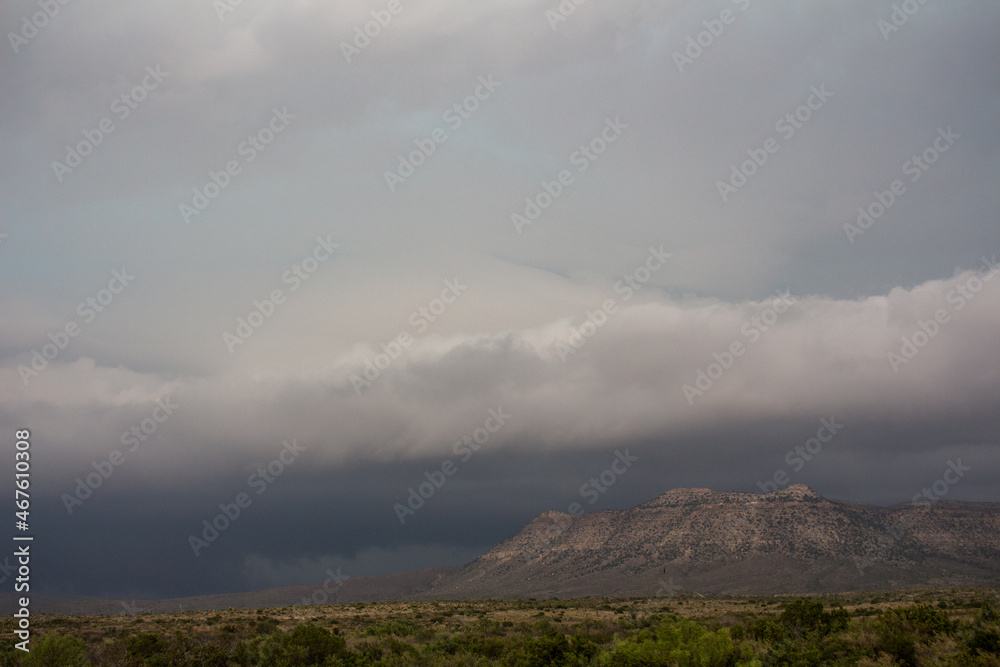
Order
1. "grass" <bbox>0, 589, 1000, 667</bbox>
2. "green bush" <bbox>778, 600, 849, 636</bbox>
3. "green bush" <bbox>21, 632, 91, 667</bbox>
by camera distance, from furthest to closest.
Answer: "green bush" <bbox>21, 632, 91, 667</bbox>
"green bush" <bbox>778, 600, 849, 636</bbox>
"grass" <bbox>0, 589, 1000, 667</bbox>

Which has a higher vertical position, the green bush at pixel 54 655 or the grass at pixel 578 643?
the green bush at pixel 54 655

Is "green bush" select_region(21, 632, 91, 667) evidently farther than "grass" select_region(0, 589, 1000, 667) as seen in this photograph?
Yes

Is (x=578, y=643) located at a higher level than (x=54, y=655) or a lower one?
lower

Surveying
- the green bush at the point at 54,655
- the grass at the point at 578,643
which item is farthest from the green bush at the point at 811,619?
the green bush at the point at 54,655

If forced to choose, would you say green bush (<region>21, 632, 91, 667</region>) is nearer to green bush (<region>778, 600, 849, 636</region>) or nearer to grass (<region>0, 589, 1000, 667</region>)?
grass (<region>0, 589, 1000, 667</region>)

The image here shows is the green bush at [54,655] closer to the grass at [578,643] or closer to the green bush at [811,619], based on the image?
the grass at [578,643]

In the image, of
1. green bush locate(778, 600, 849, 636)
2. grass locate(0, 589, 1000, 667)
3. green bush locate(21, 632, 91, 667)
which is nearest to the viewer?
grass locate(0, 589, 1000, 667)

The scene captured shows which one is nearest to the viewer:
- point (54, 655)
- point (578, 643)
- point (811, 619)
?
point (578, 643)

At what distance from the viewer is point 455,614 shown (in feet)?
198

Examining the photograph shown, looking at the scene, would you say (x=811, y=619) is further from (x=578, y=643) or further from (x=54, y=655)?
(x=54, y=655)

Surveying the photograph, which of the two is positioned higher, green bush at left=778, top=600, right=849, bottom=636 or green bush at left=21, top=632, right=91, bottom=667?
green bush at left=21, top=632, right=91, bottom=667

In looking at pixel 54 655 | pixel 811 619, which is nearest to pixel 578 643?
pixel 811 619

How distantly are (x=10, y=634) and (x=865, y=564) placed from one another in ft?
577

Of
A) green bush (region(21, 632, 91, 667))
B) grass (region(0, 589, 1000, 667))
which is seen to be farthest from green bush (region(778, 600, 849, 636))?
green bush (region(21, 632, 91, 667))
